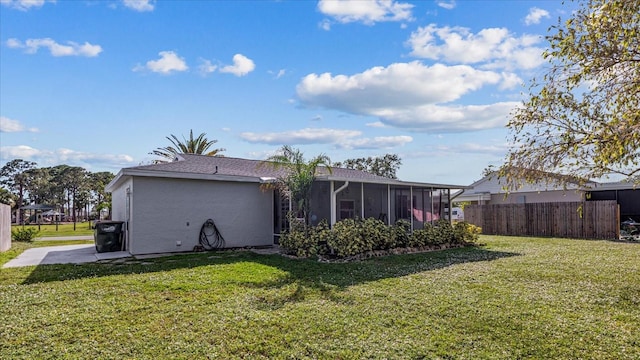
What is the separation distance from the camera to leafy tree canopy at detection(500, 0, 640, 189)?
4.71m

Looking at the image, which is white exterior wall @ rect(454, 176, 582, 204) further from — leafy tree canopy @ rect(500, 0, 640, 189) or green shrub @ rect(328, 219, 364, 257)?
leafy tree canopy @ rect(500, 0, 640, 189)

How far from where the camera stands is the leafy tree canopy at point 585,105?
4.71 meters

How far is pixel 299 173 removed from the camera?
451 inches

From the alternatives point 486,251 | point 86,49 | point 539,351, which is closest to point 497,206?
point 486,251

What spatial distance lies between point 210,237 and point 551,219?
15.5m

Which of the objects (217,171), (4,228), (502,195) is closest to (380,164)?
(502,195)

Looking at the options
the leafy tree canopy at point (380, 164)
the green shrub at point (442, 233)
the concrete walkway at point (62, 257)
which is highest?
the leafy tree canopy at point (380, 164)

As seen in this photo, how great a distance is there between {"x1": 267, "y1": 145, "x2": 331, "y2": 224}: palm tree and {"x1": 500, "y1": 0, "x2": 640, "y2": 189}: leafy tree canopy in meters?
6.39

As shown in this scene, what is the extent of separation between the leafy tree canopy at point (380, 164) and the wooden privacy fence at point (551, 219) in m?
17.7

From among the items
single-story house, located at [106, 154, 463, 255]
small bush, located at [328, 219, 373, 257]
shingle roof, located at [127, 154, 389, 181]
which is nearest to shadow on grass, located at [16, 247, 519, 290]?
small bush, located at [328, 219, 373, 257]

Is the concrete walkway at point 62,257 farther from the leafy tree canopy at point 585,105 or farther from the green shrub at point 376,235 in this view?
the leafy tree canopy at point 585,105

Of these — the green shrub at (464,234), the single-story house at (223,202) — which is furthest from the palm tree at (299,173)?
the green shrub at (464,234)

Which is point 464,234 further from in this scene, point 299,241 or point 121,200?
point 121,200

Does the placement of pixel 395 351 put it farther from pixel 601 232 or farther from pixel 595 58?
pixel 601 232
